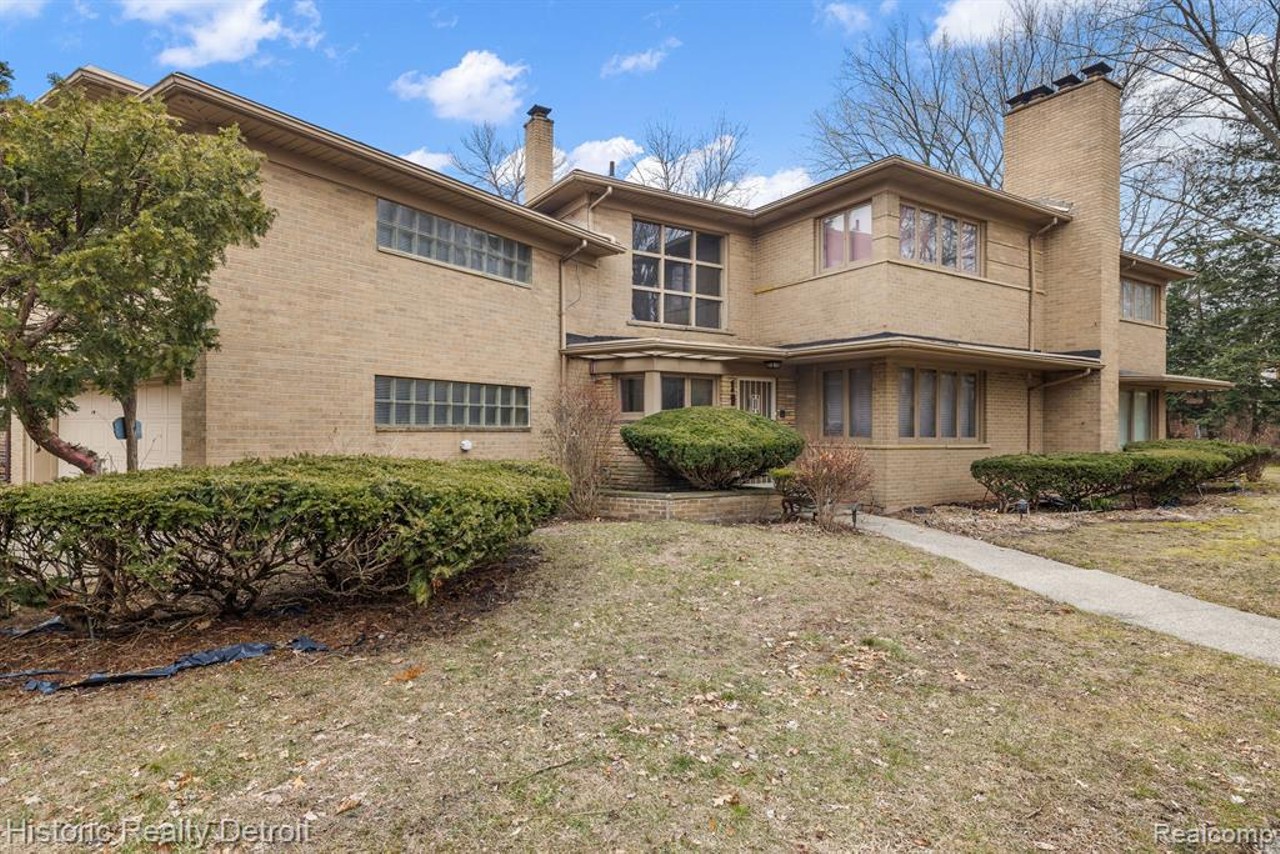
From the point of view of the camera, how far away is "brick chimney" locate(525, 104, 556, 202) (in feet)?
50.6

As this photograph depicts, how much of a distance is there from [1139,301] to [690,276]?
12.5 m

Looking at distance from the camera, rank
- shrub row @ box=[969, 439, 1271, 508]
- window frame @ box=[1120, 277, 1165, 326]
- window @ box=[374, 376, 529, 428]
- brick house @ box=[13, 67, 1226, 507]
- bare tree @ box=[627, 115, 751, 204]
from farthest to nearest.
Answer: bare tree @ box=[627, 115, 751, 204]
window frame @ box=[1120, 277, 1165, 326]
shrub row @ box=[969, 439, 1271, 508]
window @ box=[374, 376, 529, 428]
brick house @ box=[13, 67, 1226, 507]

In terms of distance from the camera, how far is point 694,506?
33.6 feet

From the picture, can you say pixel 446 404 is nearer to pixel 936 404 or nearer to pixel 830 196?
pixel 830 196

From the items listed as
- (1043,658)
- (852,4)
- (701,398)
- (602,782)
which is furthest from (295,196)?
(852,4)

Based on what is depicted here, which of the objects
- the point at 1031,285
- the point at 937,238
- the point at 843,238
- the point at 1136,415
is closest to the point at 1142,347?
the point at 1136,415

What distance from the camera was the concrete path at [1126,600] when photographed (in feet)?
16.8

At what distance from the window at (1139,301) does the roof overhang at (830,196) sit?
13.7 ft

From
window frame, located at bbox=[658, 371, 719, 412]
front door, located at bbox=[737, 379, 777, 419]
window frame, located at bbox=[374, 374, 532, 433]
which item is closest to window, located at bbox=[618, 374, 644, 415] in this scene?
window frame, located at bbox=[658, 371, 719, 412]

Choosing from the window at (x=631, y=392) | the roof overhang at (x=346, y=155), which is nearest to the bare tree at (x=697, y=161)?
the roof overhang at (x=346, y=155)

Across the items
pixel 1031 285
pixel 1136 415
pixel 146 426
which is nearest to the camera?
pixel 146 426

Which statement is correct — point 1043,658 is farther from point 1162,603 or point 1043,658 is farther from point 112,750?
point 112,750

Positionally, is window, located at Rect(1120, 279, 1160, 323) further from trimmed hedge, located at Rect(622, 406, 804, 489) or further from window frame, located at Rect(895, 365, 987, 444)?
trimmed hedge, located at Rect(622, 406, 804, 489)

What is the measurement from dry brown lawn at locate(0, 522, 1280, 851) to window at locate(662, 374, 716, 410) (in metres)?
7.16
